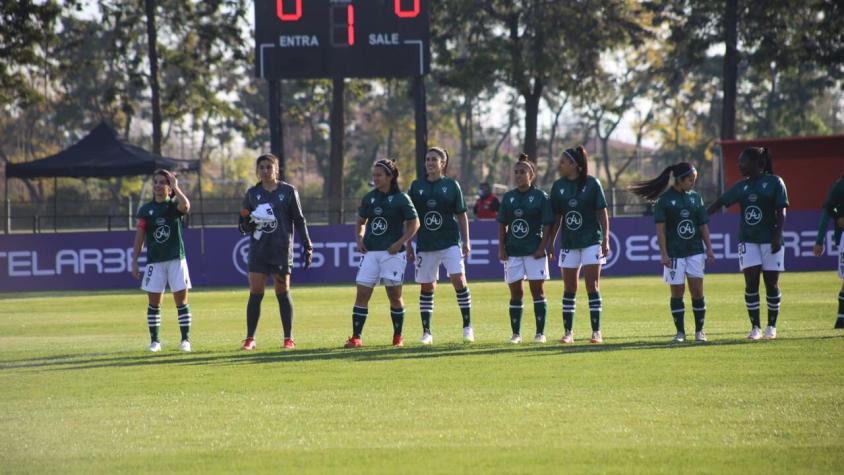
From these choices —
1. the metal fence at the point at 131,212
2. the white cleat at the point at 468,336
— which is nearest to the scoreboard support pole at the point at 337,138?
the metal fence at the point at 131,212

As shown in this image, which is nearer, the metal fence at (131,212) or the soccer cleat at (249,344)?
the soccer cleat at (249,344)

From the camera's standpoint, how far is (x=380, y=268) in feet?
49.0

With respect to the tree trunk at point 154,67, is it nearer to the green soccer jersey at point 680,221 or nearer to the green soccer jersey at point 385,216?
the green soccer jersey at point 385,216

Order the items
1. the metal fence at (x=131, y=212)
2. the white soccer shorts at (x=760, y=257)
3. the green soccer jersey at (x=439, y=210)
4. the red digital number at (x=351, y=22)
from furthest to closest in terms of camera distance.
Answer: the metal fence at (x=131, y=212)
the red digital number at (x=351, y=22)
the green soccer jersey at (x=439, y=210)
the white soccer shorts at (x=760, y=257)

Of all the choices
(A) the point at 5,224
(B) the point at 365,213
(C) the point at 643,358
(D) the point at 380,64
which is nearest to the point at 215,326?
(B) the point at 365,213

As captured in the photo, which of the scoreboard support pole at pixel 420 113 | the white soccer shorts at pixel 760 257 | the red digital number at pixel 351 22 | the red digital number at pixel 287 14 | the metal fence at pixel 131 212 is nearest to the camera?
the white soccer shorts at pixel 760 257

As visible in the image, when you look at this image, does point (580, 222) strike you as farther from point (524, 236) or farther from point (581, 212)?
point (524, 236)

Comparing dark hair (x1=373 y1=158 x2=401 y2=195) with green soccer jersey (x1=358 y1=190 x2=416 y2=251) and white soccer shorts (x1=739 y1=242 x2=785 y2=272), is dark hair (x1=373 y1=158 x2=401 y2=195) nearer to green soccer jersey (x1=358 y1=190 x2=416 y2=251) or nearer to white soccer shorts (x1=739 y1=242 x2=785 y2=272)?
green soccer jersey (x1=358 y1=190 x2=416 y2=251)

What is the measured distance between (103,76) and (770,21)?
51.5m

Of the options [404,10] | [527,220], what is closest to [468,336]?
[527,220]

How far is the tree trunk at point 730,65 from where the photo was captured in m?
45.3

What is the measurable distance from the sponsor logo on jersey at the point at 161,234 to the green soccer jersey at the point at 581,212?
476 cm

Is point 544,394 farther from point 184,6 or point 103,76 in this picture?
point 103,76

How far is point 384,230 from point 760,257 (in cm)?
456
